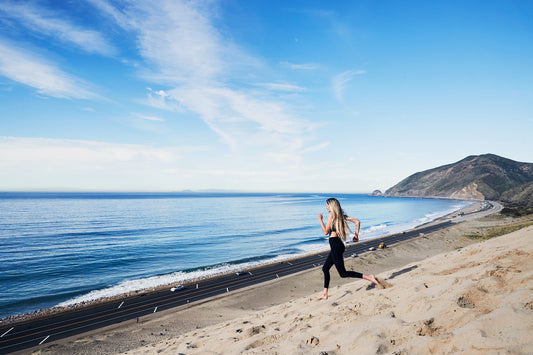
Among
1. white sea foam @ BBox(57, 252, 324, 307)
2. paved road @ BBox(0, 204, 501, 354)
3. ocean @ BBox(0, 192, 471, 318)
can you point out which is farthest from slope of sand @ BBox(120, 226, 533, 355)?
ocean @ BBox(0, 192, 471, 318)

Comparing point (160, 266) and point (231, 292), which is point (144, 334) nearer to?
point (231, 292)

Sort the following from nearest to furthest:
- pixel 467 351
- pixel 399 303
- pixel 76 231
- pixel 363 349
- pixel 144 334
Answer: pixel 467 351, pixel 363 349, pixel 399 303, pixel 144 334, pixel 76 231

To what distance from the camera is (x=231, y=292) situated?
27.6 m

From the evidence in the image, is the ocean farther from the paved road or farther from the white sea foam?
the paved road

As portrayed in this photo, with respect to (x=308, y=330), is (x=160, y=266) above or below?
below

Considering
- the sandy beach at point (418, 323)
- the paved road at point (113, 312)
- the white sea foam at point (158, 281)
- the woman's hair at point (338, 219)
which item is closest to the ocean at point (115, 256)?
the white sea foam at point (158, 281)

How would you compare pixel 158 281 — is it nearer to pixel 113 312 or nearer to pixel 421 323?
pixel 113 312

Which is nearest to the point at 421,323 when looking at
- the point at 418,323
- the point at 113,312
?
the point at 418,323

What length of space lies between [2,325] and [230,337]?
28782 millimetres

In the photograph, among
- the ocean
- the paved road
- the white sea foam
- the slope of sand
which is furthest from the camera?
the ocean

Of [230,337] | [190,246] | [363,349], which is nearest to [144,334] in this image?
[230,337]

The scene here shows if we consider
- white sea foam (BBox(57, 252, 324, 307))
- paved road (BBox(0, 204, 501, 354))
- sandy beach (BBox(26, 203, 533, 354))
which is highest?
sandy beach (BBox(26, 203, 533, 354))

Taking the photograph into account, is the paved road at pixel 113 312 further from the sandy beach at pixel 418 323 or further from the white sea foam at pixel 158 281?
the sandy beach at pixel 418 323

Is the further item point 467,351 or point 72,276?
point 72,276
